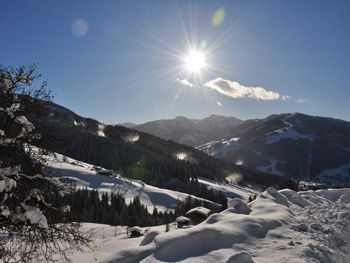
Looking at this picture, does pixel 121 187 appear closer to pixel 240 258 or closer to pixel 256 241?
pixel 256 241

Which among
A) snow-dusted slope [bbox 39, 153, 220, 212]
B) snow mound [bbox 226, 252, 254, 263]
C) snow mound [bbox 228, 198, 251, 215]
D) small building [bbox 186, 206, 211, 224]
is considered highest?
snow-dusted slope [bbox 39, 153, 220, 212]

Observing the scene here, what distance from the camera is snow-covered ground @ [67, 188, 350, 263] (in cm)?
1759

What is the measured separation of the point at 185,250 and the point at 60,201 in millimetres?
6223

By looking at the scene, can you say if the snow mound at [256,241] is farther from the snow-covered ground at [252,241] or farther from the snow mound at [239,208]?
the snow mound at [239,208]

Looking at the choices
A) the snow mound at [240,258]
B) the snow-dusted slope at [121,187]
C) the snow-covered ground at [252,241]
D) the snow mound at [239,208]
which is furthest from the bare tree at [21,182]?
the snow-dusted slope at [121,187]

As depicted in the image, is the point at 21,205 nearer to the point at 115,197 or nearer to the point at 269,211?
the point at 269,211

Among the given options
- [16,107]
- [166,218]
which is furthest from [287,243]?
[166,218]

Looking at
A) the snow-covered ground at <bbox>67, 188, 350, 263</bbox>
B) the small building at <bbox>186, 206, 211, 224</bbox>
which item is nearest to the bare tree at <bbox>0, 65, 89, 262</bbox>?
the snow-covered ground at <bbox>67, 188, 350, 263</bbox>

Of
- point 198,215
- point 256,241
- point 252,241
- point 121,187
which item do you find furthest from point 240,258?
point 121,187

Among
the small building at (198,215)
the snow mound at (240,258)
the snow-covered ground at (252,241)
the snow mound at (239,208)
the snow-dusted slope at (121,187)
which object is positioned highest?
the snow-dusted slope at (121,187)

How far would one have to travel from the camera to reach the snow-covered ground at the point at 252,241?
17.6 meters

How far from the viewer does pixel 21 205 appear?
1521 centimetres

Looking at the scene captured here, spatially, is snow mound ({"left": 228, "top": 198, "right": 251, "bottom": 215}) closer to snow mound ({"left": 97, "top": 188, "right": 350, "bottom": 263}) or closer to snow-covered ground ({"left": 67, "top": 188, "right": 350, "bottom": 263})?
snow-covered ground ({"left": 67, "top": 188, "right": 350, "bottom": 263})

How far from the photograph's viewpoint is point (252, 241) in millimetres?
19703
